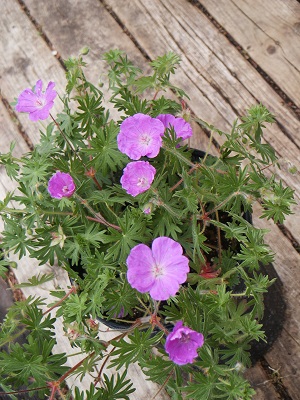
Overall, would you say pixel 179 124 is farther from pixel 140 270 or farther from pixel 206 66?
pixel 206 66

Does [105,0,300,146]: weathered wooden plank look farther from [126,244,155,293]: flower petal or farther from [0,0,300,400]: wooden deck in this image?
[126,244,155,293]: flower petal

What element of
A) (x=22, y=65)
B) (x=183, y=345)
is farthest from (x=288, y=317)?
(x=22, y=65)

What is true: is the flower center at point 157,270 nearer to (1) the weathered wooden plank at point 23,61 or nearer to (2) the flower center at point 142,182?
(2) the flower center at point 142,182

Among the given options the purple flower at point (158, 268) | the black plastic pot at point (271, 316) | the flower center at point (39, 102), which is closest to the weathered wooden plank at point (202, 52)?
A: the black plastic pot at point (271, 316)

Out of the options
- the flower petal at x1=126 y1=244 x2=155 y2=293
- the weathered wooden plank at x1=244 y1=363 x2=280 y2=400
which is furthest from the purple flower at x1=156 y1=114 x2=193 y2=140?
the weathered wooden plank at x1=244 y1=363 x2=280 y2=400

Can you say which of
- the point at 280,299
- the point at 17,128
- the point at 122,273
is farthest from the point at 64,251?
the point at 17,128

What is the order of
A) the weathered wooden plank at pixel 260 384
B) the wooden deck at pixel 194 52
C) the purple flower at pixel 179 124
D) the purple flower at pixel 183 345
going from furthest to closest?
the wooden deck at pixel 194 52, the weathered wooden plank at pixel 260 384, the purple flower at pixel 179 124, the purple flower at pixel 183 345
